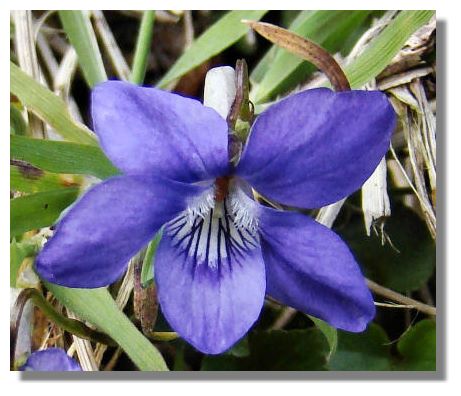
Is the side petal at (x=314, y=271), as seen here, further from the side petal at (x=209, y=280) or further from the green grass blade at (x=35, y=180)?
the green grass blade at (x=35, y=180)

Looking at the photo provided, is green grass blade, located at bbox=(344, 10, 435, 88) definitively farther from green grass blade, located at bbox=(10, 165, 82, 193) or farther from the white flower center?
green grass blade, located at bbox=(10, 165, 82, 193)

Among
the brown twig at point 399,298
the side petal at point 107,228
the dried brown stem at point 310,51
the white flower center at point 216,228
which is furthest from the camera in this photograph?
the brown twig at point 399,298

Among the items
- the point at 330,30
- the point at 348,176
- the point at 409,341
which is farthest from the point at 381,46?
the point at 409,341

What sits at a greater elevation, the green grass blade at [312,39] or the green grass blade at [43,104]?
the green grass blade at [312,39]

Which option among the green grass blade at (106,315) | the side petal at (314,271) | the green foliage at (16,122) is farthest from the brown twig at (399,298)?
the green foliage at (16,122)

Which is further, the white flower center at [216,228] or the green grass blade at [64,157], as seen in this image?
the green grass blade at [64,157]

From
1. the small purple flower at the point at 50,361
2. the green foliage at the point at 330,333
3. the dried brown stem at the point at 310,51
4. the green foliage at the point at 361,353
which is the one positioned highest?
the dried brown stem at the point at 310,51
